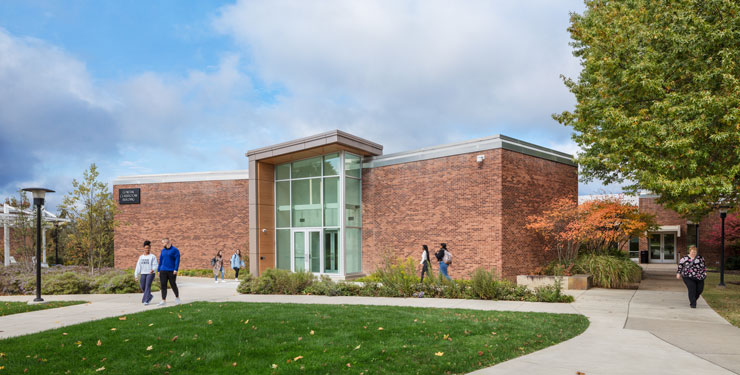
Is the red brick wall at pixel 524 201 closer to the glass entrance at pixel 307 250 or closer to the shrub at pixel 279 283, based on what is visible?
the shrub at pixel 279 283

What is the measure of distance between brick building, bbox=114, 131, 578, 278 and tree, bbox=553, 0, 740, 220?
15.9ft

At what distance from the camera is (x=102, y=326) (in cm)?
849

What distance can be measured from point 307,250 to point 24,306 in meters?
11.7

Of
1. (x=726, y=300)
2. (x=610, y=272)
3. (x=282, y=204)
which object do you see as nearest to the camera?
(x=726, y=300)

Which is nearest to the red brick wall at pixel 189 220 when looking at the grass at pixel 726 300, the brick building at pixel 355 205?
the brick building at pixel 355 205

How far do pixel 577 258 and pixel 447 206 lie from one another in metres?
5.33

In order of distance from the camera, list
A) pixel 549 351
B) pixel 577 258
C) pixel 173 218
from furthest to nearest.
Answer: pixel 173 218
pixel 577 258
pixel 549 351

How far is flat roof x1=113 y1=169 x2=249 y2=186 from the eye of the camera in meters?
25.8

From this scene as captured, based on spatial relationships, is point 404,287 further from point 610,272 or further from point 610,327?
point 610,272

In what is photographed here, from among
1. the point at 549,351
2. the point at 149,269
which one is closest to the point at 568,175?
the point at 549,351

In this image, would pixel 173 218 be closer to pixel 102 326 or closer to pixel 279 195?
pixel 279 195

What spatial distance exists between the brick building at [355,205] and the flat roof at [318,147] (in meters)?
0.05

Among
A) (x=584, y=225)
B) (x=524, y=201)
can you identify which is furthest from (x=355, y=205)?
(x=584, y=225)

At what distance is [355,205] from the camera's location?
21422 millimetres
